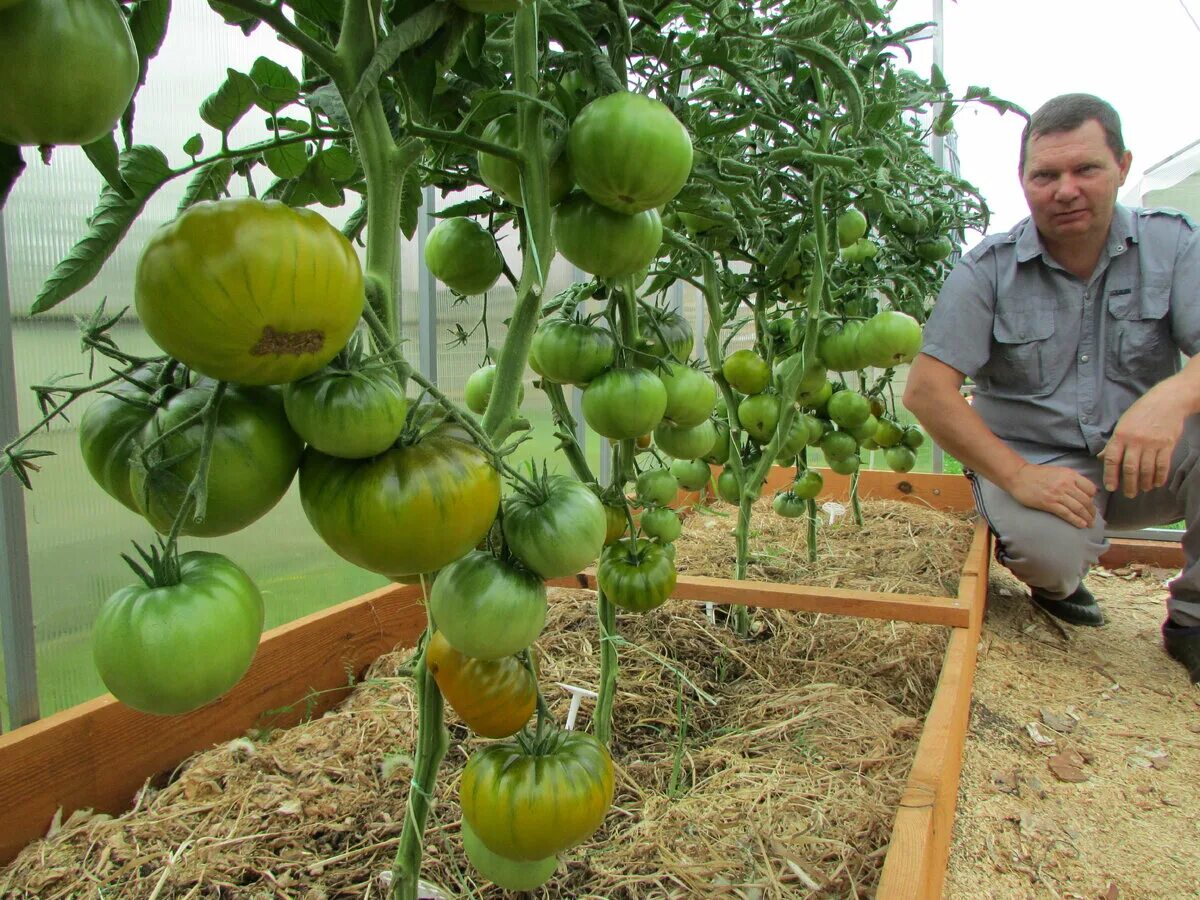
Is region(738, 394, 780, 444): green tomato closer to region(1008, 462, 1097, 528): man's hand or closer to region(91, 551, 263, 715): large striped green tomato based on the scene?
region(1008, 462, 1097, 528): man's hand

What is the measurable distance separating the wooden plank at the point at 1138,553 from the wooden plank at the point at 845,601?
5.88 ft

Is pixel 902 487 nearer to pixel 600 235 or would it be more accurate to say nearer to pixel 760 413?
pixel 760 413

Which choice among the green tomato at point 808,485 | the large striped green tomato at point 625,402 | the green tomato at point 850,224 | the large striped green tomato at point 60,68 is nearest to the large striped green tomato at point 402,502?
the large striped green tomato at point 60,68

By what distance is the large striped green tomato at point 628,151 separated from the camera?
59 centimetres

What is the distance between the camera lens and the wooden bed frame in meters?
0.96

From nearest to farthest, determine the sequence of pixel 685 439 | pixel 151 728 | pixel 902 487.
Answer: pixel 151 728, pixel 685 439, pixel 902 487

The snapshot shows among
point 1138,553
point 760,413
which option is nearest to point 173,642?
point 760,413

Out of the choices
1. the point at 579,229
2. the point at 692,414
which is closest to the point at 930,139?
the point at 692,414

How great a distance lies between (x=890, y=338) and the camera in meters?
1.51

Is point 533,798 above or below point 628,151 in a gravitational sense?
below

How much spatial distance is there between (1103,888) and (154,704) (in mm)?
1388

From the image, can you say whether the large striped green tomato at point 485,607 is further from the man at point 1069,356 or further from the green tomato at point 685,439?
the man at point 1069,356

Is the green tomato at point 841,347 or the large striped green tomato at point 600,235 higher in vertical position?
the large striped green tomato at point 600,235

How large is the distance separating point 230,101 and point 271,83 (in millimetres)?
47
